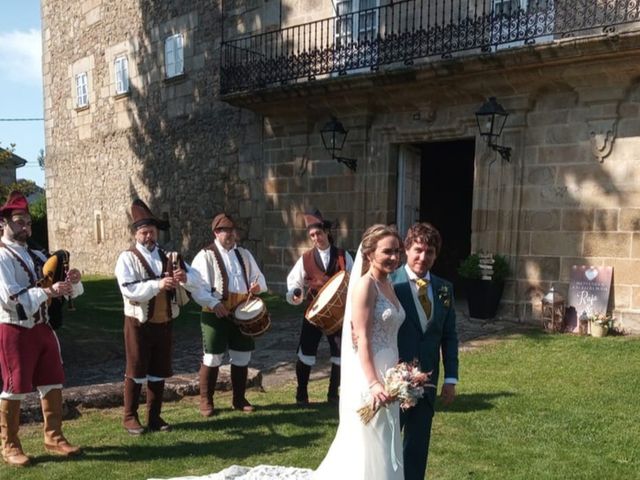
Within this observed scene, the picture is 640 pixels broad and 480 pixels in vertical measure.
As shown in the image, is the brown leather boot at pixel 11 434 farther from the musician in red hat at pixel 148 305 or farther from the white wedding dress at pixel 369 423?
the white wedding dress at pixel 369 423

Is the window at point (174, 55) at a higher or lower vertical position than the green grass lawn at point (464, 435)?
higher

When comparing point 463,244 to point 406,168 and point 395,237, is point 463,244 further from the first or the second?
point 395,237

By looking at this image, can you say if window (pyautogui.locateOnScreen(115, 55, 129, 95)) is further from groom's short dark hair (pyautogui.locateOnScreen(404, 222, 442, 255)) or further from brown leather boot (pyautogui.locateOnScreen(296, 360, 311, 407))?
groom's short dark hair (pyautogui.locateOnScreen(404, 222, 442, 255))

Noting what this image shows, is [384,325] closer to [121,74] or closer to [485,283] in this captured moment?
[485,283]

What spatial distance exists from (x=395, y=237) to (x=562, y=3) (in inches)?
274

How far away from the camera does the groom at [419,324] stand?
11.1 ft

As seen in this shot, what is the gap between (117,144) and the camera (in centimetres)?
1730

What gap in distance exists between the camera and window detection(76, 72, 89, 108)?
18531 millimetres

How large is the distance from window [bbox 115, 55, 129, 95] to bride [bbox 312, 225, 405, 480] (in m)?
15.1

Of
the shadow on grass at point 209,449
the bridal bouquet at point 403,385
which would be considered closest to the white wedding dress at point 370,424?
the bridal bouquet at point 403,385

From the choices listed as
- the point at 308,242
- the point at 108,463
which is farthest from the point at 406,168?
the point at 108,463

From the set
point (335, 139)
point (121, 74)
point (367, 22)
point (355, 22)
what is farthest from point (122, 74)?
point (367, 22)

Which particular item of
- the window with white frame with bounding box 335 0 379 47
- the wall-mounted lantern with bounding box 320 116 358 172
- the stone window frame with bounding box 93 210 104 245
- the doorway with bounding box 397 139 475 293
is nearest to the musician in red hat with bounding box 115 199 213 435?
the wall-mounted lantern with bounding box 320 116 358 172

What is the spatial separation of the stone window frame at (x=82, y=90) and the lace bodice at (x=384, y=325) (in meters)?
17.7
